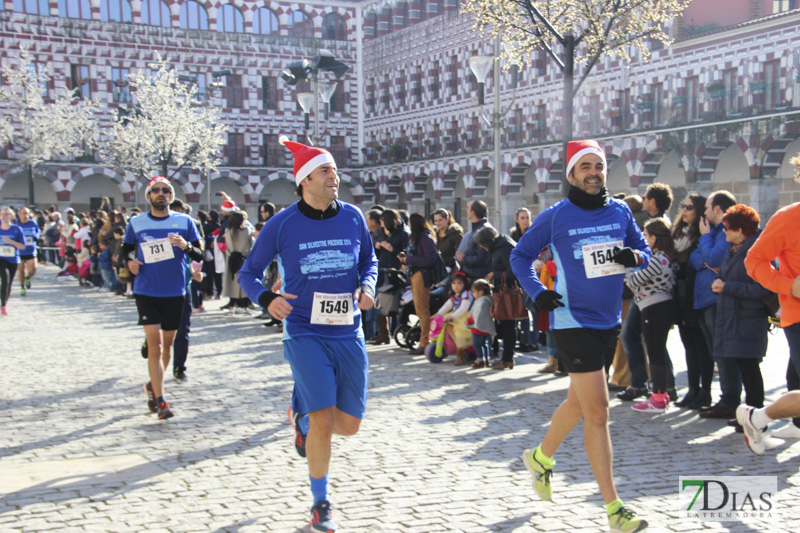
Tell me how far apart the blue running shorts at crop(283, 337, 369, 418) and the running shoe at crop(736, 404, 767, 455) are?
2809mm

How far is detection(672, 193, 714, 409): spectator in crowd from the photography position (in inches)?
328

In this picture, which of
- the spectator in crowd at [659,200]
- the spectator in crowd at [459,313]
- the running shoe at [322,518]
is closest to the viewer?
the running shoe at [322,518]

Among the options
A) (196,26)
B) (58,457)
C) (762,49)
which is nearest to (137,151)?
(196,26)

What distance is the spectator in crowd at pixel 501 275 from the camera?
10.9 meters

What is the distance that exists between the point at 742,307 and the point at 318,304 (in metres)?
3.76

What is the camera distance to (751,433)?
→ 6.52 metres

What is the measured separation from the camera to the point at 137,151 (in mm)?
51531

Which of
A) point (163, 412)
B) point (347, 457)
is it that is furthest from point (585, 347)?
point (163, 412)

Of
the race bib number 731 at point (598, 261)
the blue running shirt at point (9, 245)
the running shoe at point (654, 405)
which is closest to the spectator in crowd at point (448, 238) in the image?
the running shoe at point (654, 405)

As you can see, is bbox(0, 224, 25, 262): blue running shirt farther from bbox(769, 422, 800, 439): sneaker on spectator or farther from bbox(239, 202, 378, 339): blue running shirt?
bbox(769, 422, 800, 439): sneaker on spectator

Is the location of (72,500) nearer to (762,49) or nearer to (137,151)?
(762,49)

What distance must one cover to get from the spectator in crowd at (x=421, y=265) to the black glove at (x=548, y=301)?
6860mm

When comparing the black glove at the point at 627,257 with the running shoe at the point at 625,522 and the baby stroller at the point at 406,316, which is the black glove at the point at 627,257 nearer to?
the running shoe at the point at 625,522

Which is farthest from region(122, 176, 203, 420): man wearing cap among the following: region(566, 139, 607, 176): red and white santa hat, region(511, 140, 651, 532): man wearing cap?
region(566, 139, 607, 176): red and white santa hat
